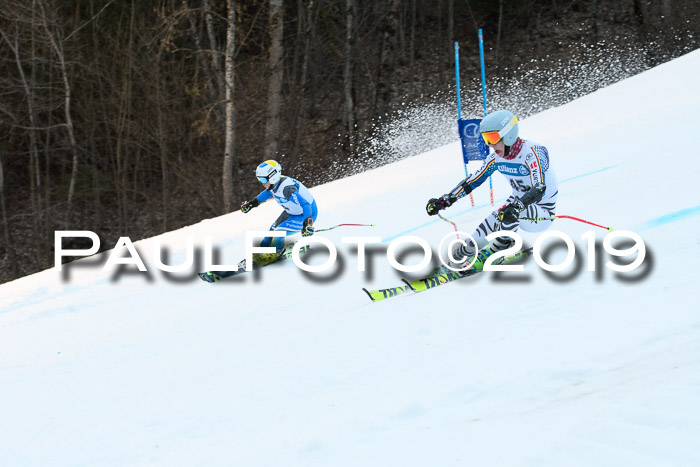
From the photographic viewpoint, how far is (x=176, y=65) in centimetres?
2258

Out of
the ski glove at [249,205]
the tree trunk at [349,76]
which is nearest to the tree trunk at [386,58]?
the tree trunk at [349,76]

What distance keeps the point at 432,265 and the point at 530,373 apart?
9.90 feet

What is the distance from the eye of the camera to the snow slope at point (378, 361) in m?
3.56

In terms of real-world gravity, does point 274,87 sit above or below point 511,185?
above

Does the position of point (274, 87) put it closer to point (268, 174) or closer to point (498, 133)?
point (268, 174)

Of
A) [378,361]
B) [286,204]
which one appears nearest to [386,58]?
[286,204]

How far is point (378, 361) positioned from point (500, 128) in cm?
225

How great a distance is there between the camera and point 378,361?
4965mm

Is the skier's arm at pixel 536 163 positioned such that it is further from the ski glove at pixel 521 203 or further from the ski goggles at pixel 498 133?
the ski goggles at pixel 498 133

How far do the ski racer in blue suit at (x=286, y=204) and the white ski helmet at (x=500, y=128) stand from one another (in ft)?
8.57

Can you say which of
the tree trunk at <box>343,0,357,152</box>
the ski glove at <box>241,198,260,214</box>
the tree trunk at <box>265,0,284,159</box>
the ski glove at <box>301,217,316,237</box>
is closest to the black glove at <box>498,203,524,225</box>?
the ski glove at <box>301,217,316,237</box>

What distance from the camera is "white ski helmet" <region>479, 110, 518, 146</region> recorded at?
238 inches

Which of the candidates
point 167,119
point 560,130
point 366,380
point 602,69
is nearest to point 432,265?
point 366,380

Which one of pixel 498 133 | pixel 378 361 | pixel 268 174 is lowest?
pixel 378 361
